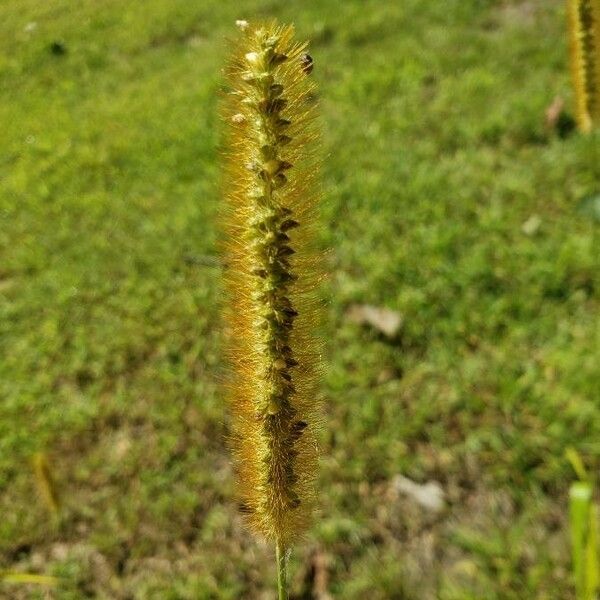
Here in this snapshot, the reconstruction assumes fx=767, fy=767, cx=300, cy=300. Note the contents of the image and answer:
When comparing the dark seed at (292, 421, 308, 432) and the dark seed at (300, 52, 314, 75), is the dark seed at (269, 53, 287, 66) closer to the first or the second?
the dark seed at (300, 52, 314, 75)

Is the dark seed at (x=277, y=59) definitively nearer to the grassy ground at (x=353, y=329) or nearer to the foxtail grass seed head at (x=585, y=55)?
the foxtail grass seed head at (x=585, y=55)

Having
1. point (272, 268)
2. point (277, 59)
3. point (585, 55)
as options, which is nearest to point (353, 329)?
point (585, 55)

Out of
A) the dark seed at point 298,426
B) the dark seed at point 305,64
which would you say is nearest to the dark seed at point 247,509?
the dark seed at point 298,426

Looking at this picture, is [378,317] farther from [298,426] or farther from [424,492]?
[298,426]

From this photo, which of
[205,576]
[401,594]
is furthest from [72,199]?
[401,594]

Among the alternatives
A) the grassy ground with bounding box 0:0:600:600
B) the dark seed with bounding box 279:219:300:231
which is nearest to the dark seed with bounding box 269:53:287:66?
the dark seed with bounding box 279:219:300:231
